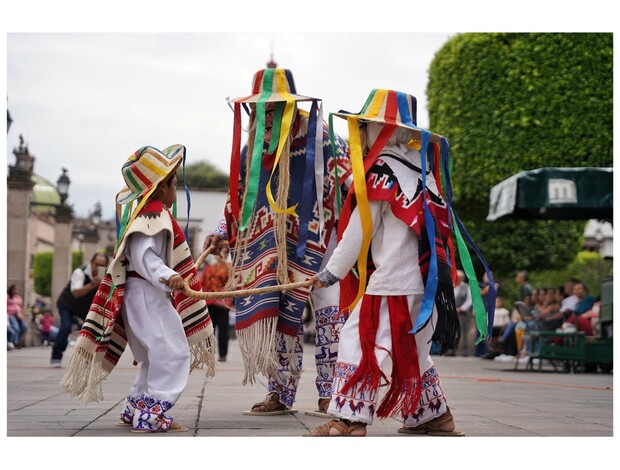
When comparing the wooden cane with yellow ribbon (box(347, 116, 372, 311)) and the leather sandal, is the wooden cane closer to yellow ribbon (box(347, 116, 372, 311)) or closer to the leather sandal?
yellow ribbon (box(347, 116, 372, 311))

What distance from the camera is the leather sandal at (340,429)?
16.7 ft

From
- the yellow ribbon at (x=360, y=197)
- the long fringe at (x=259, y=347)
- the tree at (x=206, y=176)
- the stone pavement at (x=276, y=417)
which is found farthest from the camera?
the tree at (x=206, y=176)

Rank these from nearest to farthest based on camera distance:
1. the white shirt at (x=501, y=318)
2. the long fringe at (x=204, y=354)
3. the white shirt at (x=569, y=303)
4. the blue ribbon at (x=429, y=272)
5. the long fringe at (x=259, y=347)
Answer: the blue ribbon at (x=429, y=272), the long fringe at (x=204, y=354), the long fringe at (x=259, y=347), the white shirt at (x=569, y=303), the white shirt at (x=501, y=318)

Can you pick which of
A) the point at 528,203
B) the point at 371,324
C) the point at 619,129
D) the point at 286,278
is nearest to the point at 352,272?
the point at 371,324

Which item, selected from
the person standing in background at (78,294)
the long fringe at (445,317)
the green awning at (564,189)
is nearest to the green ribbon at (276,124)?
the long fringe at (445,317)

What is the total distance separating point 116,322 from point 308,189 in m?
1.57

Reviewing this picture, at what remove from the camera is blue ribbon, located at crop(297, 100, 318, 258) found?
6.50 meters

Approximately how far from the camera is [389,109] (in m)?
5.55

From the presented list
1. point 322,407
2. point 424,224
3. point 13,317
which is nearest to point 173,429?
point 322,407

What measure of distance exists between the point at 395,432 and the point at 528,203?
7300 mm

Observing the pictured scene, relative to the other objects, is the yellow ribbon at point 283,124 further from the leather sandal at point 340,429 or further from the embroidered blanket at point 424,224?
the leather sandal at point 340,429

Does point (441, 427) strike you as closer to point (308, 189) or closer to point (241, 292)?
point (241, 292)

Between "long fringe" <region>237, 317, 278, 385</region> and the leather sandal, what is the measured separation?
4.11 feet

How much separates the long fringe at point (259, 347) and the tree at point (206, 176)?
84565 millimetres
